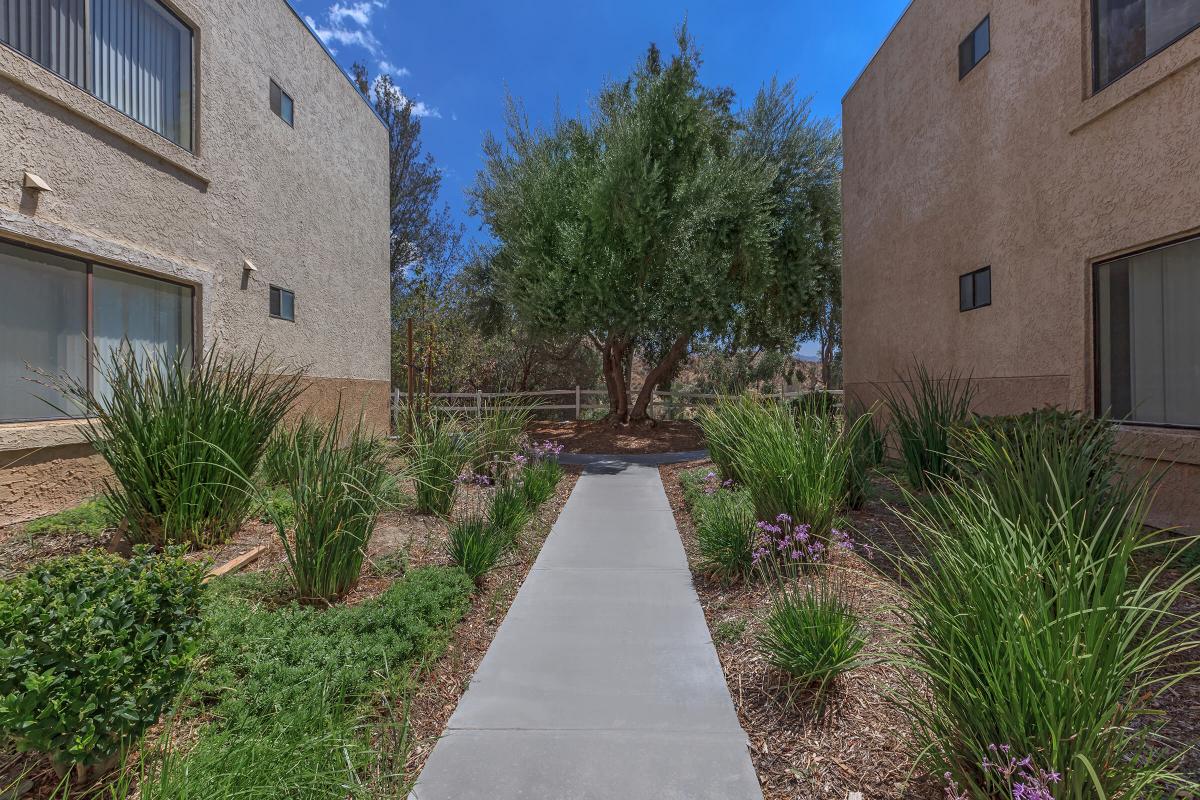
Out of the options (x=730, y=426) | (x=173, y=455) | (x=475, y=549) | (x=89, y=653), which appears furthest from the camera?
(x=730, y=426)

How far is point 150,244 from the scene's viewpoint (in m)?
6.03

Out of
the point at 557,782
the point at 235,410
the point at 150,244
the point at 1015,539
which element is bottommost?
the point at 557,782

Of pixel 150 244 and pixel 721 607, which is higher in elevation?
pixel 150 244

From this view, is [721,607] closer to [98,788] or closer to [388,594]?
[388,594]

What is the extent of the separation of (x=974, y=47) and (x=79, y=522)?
11.2 metres

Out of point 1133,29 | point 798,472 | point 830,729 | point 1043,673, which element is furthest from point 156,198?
point 1133,29

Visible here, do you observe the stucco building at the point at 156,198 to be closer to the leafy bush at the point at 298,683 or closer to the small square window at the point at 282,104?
the small square window at the point at 282,104

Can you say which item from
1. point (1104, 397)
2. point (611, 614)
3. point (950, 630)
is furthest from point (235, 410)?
point (1104, 397)

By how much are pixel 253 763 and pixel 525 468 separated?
5.07 m

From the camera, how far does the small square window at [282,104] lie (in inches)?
324

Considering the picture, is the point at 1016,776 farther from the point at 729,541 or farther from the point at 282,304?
the point at 282,304

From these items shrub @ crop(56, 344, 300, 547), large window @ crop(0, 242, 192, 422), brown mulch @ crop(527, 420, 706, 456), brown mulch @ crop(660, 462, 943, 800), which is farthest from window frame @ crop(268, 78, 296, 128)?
brown mulch @ crop(660, 462, 943, 800)

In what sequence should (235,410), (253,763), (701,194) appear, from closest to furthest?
(253,763) < (235,410) < (701,194)

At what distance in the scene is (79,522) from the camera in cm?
471
